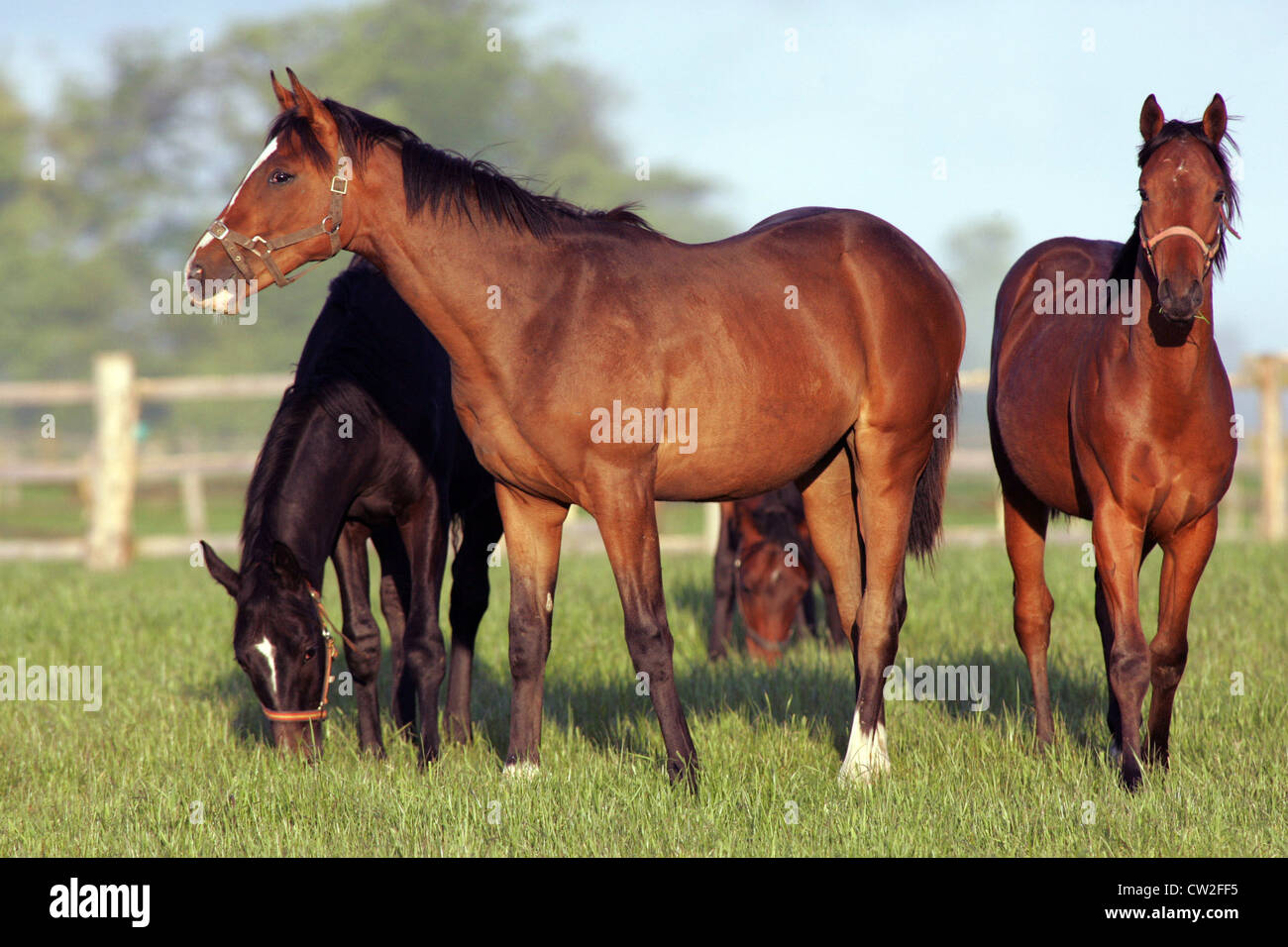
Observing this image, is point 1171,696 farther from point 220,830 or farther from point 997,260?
point 997,260

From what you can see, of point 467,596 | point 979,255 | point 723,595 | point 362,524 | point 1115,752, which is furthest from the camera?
point 979,255

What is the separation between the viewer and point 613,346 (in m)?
4.33

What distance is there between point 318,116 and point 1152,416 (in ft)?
10.2

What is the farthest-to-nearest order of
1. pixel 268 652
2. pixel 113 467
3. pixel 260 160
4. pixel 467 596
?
pixel 113 467, pixel 467 596, pixel 268 652, pixel 260 160

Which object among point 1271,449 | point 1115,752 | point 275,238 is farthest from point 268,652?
point 1271,449

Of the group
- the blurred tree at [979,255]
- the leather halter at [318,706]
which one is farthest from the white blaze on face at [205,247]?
the blurred tree at [979,255]

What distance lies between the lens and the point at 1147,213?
4.17m

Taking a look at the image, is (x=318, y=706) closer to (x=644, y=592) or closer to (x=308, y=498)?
(x=308, y=498)

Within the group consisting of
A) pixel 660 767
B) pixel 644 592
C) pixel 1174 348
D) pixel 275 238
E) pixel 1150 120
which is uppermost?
pixel 1150 120

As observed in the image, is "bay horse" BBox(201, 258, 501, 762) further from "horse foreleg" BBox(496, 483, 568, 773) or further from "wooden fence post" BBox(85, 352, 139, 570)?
"wooden fence post" BBox(85, 352, 139, 570)

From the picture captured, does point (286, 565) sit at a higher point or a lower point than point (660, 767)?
higher

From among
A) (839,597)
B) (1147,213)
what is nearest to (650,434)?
(839,597)

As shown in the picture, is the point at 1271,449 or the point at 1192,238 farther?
the point at 1271,449

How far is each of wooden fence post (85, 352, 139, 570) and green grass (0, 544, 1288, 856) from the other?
5.83 metres
